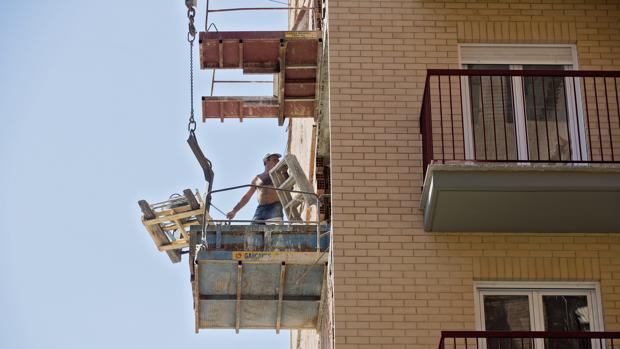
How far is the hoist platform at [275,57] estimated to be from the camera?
1869 cm

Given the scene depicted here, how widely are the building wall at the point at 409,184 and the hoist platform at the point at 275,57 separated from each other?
70.2 inches

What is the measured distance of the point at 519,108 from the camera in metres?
16.6

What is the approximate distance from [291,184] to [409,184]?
380cm

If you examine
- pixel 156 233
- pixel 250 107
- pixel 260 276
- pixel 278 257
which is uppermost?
pixel 250 107

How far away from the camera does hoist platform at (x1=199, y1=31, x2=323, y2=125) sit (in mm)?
18688

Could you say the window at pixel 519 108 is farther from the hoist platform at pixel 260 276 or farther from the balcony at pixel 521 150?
the hoist platform at pixel 260 276

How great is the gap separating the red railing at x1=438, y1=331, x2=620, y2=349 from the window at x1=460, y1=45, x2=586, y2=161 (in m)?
2.24

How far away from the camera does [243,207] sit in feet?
69.5

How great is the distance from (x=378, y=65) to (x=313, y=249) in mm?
2446

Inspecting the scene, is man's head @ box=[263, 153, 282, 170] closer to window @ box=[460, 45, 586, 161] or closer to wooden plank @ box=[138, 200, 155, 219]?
wooden plank @ box=[138, 200, 155, 219]

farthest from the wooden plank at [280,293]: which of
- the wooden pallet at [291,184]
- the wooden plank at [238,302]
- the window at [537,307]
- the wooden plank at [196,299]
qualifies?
the window at [537,307]

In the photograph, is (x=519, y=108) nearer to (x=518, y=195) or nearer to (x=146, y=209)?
(x=518, y=195)

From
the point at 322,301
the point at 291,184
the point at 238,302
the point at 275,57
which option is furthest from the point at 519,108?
the point at 238,302

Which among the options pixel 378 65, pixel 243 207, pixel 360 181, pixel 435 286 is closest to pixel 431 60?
pixel 378 65
